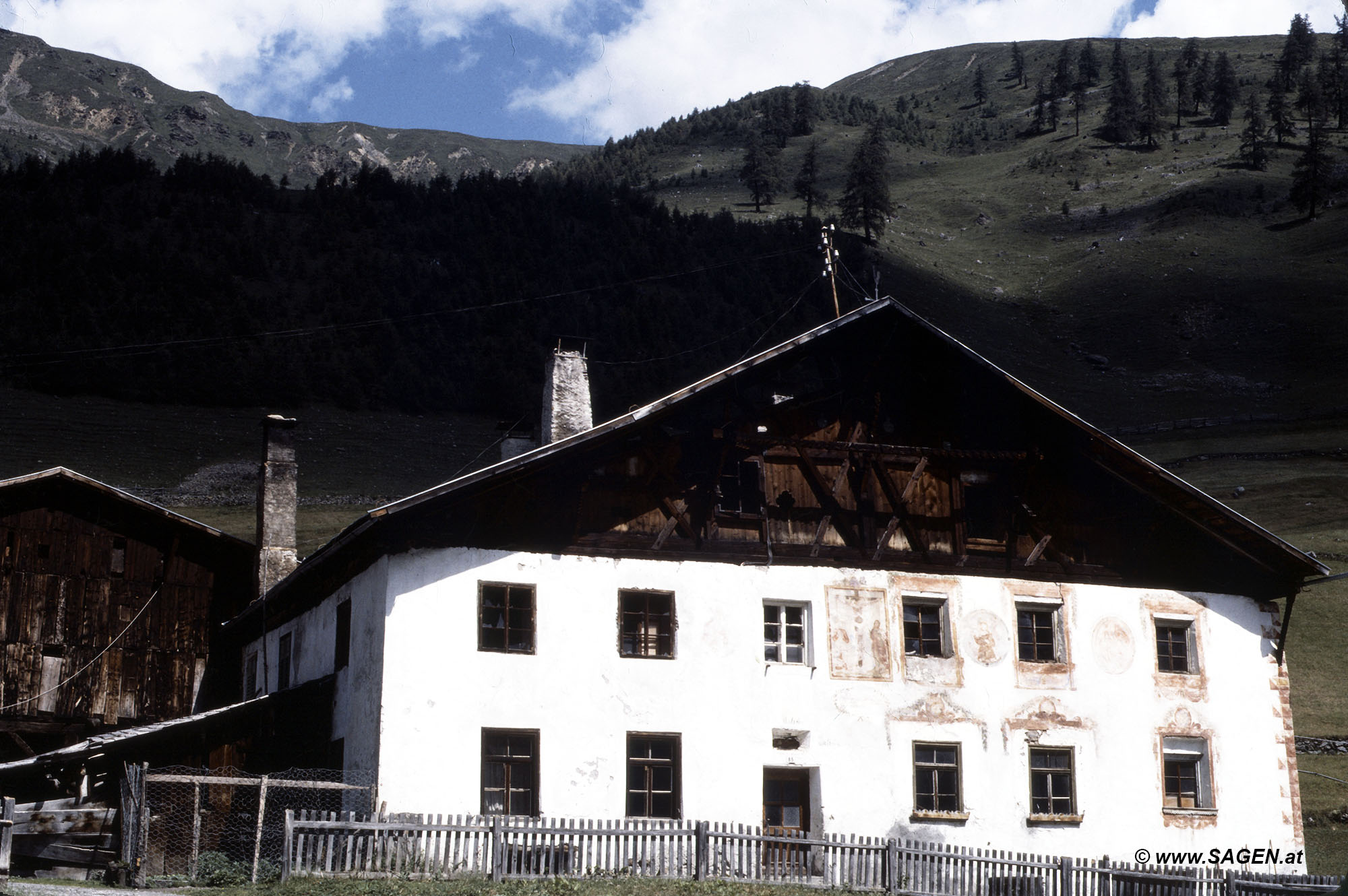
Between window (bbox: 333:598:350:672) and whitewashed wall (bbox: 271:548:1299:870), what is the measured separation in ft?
5.45

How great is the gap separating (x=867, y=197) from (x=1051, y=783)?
154242mm

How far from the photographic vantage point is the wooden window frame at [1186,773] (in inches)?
1152

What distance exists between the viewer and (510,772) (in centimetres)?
2584

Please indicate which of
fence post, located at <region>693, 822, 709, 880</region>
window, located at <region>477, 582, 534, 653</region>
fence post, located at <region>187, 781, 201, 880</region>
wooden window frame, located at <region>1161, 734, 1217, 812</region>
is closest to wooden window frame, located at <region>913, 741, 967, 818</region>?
wooden window frame, located at <region>1161, 734, 1217, 812</region>

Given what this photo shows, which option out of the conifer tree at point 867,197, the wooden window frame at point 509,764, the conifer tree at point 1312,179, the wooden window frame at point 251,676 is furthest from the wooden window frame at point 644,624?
the conifer tree at point 1312,179

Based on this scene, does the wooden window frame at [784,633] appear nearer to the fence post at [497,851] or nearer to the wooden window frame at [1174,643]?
the fence post at [497,851]

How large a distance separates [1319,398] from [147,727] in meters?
111

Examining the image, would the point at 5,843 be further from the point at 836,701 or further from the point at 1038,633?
the point at 1038,633

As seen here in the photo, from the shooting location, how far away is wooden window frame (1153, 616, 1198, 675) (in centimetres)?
3023

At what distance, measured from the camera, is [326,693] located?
94.6 feet

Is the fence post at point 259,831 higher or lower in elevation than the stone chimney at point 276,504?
lower

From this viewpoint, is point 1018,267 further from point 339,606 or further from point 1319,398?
point 339,606

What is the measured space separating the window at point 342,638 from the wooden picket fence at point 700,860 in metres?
4.35

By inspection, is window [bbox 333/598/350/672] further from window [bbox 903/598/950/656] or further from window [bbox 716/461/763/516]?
window [bbox 903/598/950/656]
